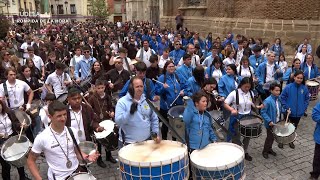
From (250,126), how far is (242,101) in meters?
0.61

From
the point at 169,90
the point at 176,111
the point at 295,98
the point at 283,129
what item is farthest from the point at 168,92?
the point at 295,98

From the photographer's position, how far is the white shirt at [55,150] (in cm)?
374

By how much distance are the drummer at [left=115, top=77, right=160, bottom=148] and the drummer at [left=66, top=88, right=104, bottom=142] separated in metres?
0.57

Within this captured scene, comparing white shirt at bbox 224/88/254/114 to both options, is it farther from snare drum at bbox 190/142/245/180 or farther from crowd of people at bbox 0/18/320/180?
snare drum at bbox 190/142/245/180

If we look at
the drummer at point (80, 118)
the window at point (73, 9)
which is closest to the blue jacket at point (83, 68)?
the drummer at point (80, 118)

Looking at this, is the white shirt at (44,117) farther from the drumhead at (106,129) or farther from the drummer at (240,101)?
the drummer at (240,101)

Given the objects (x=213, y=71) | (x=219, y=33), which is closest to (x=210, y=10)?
(x=219, y=33)

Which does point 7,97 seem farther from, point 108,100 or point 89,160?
point 89,160

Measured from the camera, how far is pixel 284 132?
6.05 metres

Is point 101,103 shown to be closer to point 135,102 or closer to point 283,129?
point 135,102

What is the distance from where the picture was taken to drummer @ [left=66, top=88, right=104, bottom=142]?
4.91 m

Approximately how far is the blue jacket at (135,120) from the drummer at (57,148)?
0.83m

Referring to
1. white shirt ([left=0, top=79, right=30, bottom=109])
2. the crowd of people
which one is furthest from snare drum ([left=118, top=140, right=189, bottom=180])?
white shirt ([left=0, top=79, right=30, bottom=109])

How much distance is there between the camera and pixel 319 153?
18.1 ft
